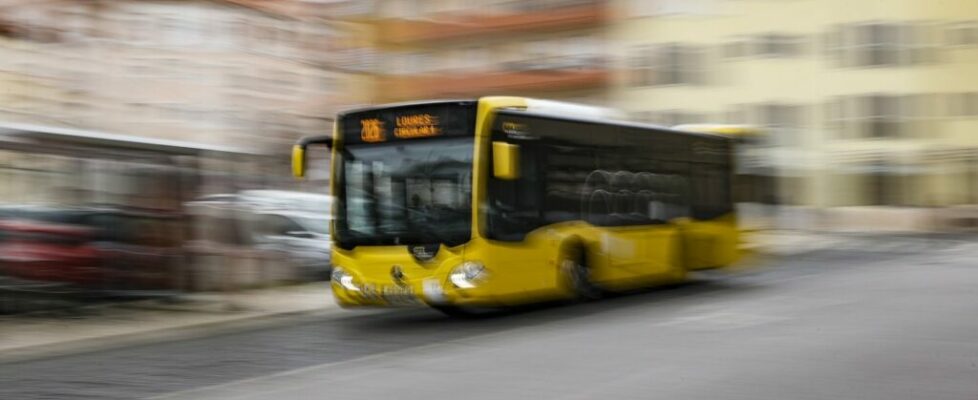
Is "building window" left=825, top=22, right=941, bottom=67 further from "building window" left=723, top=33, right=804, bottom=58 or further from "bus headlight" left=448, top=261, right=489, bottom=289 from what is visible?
"bus headlight" left=448, top=261, right=489, bottom=289

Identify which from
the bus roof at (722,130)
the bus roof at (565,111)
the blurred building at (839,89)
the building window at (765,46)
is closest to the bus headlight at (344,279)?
the bus roof at (565,111)

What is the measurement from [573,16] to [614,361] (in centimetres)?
4650

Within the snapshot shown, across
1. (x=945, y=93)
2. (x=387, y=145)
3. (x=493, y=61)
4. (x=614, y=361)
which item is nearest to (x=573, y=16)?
(x=493, y=61)

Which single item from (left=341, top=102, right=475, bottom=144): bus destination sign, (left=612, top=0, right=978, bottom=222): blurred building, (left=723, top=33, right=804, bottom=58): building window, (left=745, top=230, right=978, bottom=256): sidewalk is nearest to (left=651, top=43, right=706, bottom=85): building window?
(left=612, top=0, right=978, bottom=222): blurred building

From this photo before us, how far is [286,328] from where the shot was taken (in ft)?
50.5

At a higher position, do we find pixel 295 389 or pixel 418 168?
pixel 418 168

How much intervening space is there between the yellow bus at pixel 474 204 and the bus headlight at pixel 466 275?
0.01 metres

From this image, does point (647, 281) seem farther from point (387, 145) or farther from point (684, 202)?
point (387, 145)

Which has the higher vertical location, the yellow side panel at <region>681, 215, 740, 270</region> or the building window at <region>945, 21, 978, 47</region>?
the building window at <region>945, 21, 978, 47</region>

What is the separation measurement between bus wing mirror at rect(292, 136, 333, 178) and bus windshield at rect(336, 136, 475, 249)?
1.61 ft

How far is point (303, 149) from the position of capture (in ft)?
51.6

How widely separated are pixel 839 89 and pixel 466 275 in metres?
41.5

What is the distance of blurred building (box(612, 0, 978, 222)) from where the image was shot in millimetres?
51781

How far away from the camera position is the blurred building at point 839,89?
51.8m
